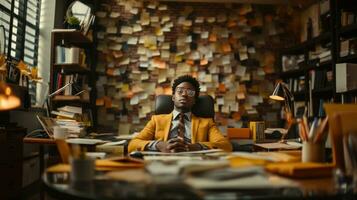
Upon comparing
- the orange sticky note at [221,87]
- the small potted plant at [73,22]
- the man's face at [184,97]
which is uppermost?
the small potted plant at [73,22]

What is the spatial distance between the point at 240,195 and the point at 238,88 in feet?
13.9

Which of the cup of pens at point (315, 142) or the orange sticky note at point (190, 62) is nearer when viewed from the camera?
the cup of pens at point (315, 142)

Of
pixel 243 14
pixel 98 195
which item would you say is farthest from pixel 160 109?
pixel 243 14

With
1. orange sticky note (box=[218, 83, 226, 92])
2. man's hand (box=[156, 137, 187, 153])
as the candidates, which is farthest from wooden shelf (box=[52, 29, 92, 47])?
man's hand (box=[156, 137, 187, 153])

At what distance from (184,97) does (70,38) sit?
6.78 feet

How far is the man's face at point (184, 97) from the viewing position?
9.23 ft

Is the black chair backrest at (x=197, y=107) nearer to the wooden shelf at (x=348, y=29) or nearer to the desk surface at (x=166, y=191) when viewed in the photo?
the wooden shelf at (x=348, y=29)

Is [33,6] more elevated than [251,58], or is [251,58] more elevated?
[33,6]

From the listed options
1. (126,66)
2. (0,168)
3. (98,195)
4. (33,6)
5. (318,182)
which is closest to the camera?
(98,195)

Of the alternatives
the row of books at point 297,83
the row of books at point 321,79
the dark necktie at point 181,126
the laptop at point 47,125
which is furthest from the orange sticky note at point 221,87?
the laptop at point 47,125

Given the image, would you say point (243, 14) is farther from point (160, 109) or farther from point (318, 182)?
point (318, 182)

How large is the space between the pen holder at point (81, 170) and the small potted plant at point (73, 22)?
10.7 feet

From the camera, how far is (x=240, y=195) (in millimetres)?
815

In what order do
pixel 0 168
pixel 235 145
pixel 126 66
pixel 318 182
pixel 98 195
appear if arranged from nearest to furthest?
pixel 98 195
pixel 318 182
pixel 0 168
pixel 235 145
pixel 126 66
